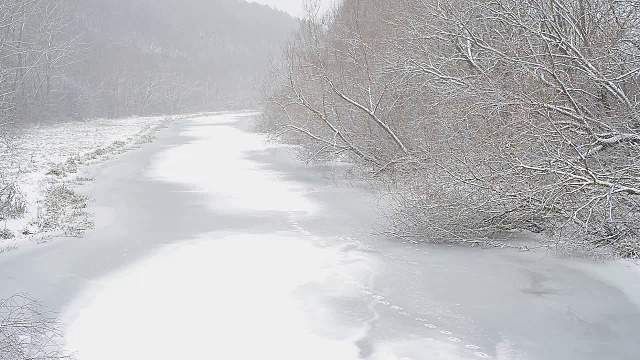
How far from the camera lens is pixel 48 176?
16500mm

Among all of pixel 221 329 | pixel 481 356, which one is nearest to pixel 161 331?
pixel 221 329

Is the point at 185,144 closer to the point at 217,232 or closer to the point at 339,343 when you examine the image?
the point at 217,232

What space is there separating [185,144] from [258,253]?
20.9 meters

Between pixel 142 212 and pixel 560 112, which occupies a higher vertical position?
pixel 560 112

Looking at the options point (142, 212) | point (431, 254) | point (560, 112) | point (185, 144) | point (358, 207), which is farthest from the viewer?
point (185, 144)

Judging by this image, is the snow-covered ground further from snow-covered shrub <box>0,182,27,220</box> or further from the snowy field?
snow-covered shrub <box>0,182,27,220</box>

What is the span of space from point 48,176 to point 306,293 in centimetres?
1135

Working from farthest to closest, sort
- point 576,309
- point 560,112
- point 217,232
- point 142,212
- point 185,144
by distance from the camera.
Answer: point 185,144 → point 142,212 → point 217,232 → point 560,112 → point 576,309

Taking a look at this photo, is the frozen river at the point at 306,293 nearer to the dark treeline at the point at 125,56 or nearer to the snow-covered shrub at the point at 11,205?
the snow-covered shrub at the point at 11,205

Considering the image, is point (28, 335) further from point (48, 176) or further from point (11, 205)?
point (48, 176)

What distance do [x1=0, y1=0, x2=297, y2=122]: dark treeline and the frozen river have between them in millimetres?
15874

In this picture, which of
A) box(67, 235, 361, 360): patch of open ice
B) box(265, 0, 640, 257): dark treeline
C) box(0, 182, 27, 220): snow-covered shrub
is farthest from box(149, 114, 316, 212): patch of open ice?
box(67, 235, 361, 360): patch of open ice

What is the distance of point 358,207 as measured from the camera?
13.4 metres

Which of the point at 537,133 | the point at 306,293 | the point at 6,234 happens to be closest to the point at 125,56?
the point at 6,234
